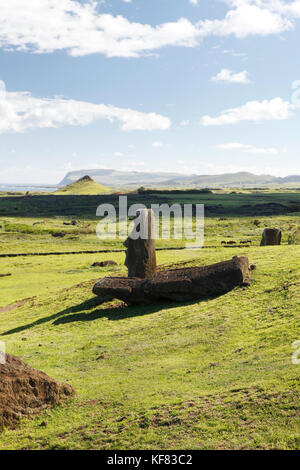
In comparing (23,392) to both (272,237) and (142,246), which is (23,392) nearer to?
(142,246)

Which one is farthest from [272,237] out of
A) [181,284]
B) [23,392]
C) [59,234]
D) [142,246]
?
[59,234]

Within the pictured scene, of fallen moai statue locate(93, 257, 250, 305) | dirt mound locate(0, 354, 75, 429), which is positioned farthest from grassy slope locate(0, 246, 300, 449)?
fallen moai statue locate(93, 257, 250, 305)

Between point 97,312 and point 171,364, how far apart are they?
11.7m

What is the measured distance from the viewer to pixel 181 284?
82.9ft

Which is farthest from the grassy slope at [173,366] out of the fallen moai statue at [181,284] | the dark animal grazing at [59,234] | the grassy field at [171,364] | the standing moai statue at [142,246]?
the dark animal grazing at [59,234]

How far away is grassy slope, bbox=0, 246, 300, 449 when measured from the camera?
34.0 feet

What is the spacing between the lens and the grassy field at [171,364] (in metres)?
10.4

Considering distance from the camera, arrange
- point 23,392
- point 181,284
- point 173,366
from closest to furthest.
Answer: point 23,392 < point 173,366 < point 181,284

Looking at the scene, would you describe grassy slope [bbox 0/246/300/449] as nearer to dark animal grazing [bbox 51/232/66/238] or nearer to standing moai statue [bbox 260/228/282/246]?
standing moai statue [bbox 260/228/282/246]

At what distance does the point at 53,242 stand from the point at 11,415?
6887 cm

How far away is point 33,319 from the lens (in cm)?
2848

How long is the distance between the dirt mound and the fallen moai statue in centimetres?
1246

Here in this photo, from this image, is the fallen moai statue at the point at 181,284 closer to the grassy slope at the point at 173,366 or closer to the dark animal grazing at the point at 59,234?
the grassy slope at the point at 173,366

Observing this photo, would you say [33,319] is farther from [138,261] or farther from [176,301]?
[176,301]
